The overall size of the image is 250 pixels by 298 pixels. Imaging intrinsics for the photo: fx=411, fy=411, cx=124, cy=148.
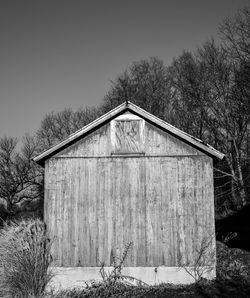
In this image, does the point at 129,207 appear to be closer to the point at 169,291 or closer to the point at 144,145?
the point at 144,145

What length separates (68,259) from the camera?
42.8 feet

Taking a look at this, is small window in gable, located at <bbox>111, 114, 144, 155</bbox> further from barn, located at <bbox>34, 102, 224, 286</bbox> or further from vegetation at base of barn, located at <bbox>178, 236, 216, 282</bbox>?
vegetation at base of barn, located at <bbox>178, 236, 216, 282</bbox>

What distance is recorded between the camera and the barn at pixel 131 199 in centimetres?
1297

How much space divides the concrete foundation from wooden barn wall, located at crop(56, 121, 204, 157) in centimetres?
367

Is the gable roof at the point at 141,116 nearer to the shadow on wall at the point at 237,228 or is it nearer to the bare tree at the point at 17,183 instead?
the shadow on wall at the point at 237,228

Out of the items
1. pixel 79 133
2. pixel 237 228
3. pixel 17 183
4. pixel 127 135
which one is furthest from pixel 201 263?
pixel 17 183

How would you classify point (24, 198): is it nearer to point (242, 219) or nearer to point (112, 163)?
point (242, 219)

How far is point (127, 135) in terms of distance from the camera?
44.8 feet

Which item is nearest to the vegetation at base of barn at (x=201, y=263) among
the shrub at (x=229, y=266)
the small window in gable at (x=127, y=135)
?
the shrub at (x=229, y=266)

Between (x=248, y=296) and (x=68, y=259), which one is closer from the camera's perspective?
(x=248, y=296)

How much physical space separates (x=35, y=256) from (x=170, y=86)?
26104 millimetres

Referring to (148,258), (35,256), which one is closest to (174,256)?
(148,258)

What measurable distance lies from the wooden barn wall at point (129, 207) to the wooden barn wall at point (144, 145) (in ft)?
0.65

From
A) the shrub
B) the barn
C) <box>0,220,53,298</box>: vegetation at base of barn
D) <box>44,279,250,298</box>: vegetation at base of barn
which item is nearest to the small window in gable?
the barn
